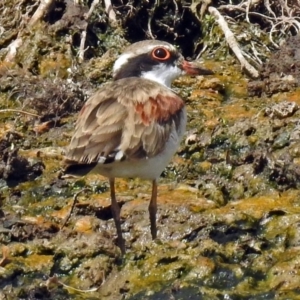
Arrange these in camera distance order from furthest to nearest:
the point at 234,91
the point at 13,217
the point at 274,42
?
the point at 274,42, the point at 234,91, the point at 13,217

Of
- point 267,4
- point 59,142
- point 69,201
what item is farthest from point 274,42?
point 69,201


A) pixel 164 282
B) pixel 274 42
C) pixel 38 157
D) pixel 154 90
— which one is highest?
pixel 154 90

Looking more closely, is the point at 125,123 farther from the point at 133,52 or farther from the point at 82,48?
the point at 82,48

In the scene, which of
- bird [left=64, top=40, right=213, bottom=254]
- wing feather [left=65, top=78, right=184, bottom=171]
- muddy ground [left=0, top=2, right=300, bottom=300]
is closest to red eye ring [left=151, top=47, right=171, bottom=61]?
bird [left=64, top=40, right=213, bottom=254]

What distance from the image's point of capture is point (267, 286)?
7137 millimetres

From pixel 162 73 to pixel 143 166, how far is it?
1.45 m

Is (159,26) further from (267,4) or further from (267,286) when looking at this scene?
(267,286)

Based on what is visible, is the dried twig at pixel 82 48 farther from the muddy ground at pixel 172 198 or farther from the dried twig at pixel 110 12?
the dried twig at pixel 110 12

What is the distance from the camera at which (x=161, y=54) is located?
8.62m

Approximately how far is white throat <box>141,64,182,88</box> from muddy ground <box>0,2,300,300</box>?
1034mm

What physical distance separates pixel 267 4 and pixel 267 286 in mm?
5847

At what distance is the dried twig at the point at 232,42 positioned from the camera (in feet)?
37.0

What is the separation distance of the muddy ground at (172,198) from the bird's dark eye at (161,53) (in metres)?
1.24

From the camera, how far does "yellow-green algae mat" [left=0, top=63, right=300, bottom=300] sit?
721cm
